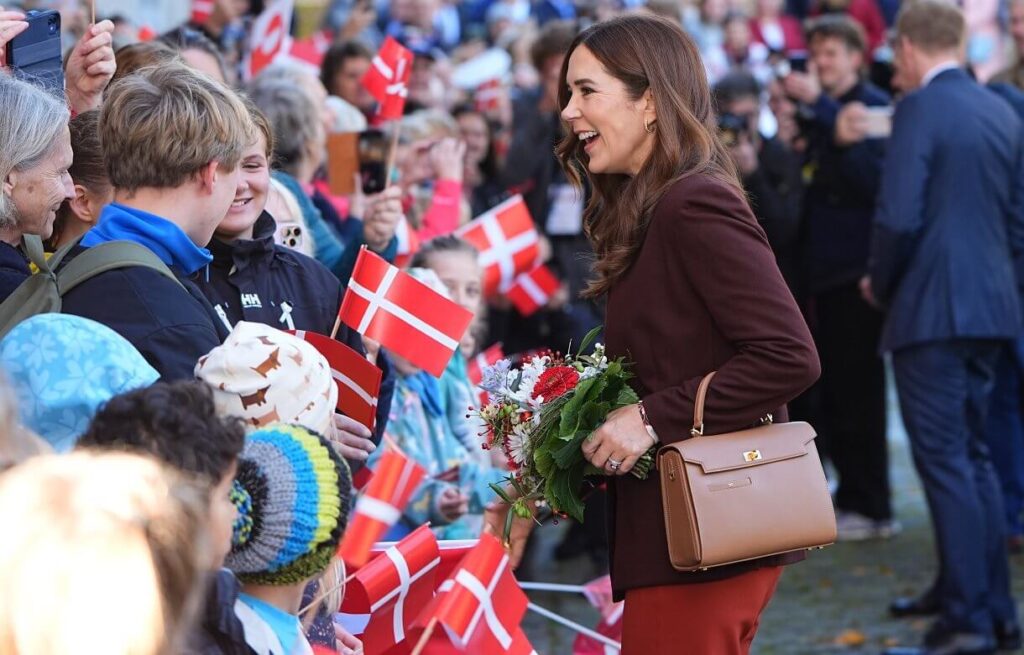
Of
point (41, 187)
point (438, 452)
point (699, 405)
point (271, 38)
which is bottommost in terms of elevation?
point (438, 452)

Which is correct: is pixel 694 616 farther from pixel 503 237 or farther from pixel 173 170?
pixel 503 237

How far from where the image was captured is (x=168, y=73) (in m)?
3.32

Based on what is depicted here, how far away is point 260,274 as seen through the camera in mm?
3904

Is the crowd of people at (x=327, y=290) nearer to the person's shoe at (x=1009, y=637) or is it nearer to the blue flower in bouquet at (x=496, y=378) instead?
the person's shoe at (x=1009, y=637)

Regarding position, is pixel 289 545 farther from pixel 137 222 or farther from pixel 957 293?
pixel 957 293

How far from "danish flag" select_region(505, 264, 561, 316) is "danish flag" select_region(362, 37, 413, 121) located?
60.5 inches

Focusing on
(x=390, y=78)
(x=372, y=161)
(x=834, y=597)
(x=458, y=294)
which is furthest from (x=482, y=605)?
(x=834, y=597)

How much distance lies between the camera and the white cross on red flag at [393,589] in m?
3.61

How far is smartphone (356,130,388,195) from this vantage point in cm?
571

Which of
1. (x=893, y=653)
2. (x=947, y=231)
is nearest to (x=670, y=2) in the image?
(x=947, y=231)

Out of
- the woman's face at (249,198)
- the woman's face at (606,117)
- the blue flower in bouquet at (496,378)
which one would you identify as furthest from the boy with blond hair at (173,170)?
the woman's face at (606,117)

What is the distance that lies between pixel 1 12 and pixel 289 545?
7.06 ft

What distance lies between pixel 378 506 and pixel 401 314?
88 centimetres

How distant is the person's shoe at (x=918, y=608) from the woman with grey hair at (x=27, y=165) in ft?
15.2
